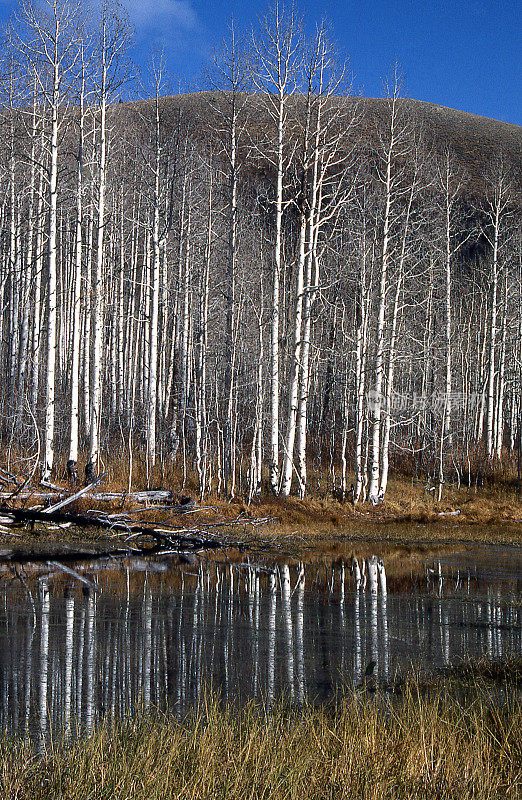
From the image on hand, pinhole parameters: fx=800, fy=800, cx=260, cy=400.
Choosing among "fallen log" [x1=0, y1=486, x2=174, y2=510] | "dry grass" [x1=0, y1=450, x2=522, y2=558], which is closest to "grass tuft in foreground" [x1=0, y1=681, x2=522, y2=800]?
"fallen log" [x1=0, y1=486, x2=174, y2=510]

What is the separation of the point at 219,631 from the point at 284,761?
498 centimetres

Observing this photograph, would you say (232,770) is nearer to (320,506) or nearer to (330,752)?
(330,752)

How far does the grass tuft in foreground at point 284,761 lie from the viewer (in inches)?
180

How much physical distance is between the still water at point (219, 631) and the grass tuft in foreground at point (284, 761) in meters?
1.15

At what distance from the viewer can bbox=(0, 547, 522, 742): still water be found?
7.35 metres

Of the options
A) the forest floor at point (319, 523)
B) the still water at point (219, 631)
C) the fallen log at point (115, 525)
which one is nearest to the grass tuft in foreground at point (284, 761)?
the still water at point (219, 631)

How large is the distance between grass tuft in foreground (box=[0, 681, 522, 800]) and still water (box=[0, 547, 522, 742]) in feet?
3.77

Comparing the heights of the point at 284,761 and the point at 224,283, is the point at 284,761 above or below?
below

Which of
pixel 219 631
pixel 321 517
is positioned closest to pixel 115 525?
pixel 219 631

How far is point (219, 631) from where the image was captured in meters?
9.90

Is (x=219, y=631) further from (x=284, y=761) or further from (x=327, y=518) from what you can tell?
(x=327, y=518)

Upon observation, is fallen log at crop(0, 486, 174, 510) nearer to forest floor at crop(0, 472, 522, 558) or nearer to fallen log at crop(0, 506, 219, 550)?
forest floor at crop(0, 472, 522, 558)

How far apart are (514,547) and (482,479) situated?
12.3m

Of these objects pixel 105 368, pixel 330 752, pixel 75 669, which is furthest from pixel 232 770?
pixel 105 368
